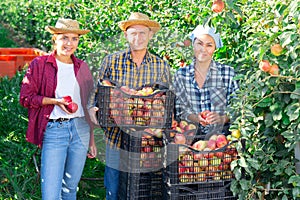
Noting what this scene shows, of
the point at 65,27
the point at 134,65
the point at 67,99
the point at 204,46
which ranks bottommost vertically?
the point at 67,99

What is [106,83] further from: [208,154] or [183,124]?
[208,154]

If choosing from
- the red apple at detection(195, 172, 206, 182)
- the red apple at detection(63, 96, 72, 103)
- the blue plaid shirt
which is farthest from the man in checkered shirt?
the red apple at detection(195, 172, 206, 182)

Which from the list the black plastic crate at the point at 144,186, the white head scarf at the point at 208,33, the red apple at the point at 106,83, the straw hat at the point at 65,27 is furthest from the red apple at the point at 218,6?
the black plastic crate at the point at 144,186

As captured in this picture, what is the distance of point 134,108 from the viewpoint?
123 inches

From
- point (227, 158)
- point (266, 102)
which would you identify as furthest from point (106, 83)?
point (266, 102)

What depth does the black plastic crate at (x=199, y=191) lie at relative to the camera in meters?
3.03

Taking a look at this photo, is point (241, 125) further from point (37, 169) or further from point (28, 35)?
point (28, 35)

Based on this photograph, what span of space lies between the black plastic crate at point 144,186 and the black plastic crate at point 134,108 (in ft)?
0.99

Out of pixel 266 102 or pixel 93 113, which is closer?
pixel 266 102

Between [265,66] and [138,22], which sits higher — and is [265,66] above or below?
below

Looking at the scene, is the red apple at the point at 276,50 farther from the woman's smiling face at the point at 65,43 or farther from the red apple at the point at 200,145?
the woman's smiling face at the point at 65,43

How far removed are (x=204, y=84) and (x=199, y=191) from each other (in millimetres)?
677

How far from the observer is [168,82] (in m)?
3.46

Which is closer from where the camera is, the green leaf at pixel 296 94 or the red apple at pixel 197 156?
the green leaf at pixel 296 94
